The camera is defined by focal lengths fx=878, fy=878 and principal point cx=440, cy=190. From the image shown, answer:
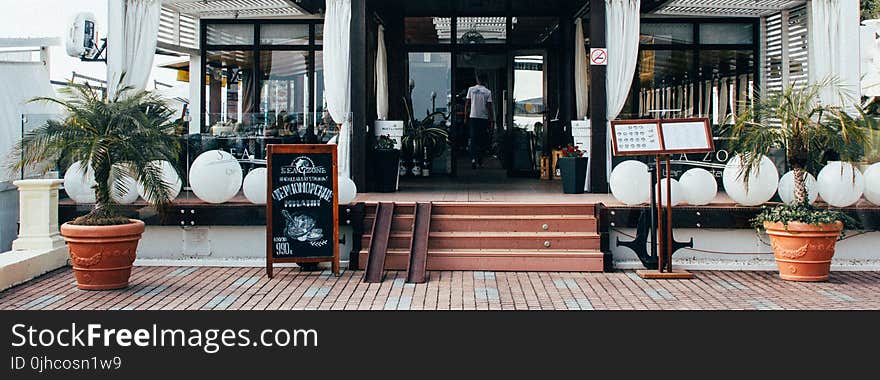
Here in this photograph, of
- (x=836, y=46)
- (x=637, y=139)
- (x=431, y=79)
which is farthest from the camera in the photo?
(x=431, y=79)

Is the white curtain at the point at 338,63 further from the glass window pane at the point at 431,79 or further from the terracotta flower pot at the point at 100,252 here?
the glass window pane at the point at 431,79

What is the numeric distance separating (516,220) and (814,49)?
4.38 m

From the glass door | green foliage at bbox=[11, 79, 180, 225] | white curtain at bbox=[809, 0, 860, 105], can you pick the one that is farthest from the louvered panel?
green foliage at bbox=[11, 79, 180, 225]

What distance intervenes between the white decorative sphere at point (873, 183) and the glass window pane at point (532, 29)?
6.01 metres

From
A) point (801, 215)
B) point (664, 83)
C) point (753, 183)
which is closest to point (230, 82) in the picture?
point (664, 83)

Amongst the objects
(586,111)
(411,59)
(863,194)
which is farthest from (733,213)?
(411,59)

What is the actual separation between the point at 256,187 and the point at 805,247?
4.66 meters

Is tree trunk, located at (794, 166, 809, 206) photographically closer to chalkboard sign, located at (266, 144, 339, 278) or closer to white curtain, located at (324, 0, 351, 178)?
chalkboard sign, located at (266, 144, 339, 278)

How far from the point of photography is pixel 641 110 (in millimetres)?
12430

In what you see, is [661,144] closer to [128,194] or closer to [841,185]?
[841,185]

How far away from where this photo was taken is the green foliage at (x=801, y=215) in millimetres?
6980

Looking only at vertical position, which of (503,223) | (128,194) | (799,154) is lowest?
(503,223)

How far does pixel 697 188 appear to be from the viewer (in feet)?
25.4

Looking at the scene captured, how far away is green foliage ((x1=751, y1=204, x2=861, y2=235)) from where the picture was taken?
6980 mm
